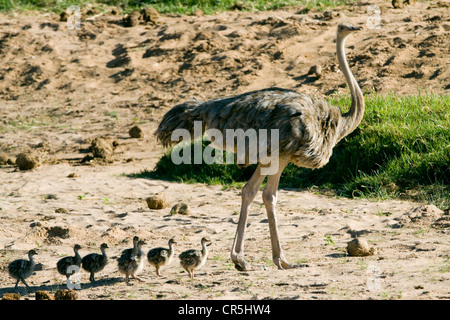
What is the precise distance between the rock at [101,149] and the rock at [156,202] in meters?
2.34

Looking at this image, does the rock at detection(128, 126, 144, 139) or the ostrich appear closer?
the ostrich

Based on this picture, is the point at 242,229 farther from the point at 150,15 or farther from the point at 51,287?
the point at 150,15

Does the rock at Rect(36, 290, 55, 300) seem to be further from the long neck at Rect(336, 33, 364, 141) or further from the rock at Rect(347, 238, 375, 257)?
the long neck at Rect(336, 33, 364, 141)

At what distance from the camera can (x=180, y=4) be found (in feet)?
47.9

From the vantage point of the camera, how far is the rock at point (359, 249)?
243 inches

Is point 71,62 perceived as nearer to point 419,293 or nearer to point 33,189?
point 33,189

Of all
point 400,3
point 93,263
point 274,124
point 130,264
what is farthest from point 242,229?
point 400,3

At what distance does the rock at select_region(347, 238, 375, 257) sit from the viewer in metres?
6.18

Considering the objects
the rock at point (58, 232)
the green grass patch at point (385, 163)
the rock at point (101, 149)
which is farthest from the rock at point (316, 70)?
the rock at point (58, 232)

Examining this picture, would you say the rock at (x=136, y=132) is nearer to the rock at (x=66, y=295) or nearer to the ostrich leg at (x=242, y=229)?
the ostrich leg at (x=242, y=229)

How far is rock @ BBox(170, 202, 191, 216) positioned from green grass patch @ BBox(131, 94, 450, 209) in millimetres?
1290

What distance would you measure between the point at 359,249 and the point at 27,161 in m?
5.31

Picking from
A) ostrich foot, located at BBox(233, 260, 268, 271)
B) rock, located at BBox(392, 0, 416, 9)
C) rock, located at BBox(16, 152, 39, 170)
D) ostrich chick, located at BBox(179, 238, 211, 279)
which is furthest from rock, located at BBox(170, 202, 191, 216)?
rock, located at BBox(392, 0, 416, 9)
